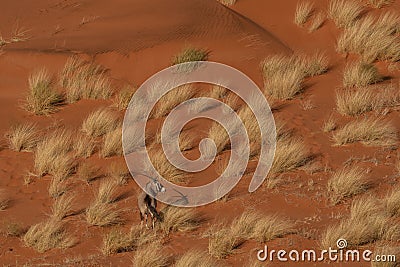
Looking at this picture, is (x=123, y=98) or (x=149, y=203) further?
(x=123, y=98)

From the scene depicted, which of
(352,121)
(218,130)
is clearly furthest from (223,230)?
(352,121)

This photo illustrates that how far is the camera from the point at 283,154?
41.0ft

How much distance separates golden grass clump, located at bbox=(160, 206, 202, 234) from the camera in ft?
34.0

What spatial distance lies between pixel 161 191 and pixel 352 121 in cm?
511

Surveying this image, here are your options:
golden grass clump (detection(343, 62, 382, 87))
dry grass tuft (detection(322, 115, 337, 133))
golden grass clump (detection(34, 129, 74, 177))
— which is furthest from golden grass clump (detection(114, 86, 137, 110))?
golden grass clump (detection(343, 62, 382, 87))

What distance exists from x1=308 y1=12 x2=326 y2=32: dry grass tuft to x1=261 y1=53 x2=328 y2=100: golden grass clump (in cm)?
159

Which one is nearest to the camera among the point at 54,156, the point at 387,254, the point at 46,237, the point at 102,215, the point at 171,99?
the point at 387,254

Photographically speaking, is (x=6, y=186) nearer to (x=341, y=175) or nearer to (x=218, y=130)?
(x=218, y=130)

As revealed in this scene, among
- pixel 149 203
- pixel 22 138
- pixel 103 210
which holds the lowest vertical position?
pixel 103 210

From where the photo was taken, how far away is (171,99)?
1490 centimetres

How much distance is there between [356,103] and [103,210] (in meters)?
6.29

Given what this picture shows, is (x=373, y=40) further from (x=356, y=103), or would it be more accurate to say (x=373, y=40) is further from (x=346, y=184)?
(x=346, y=184)

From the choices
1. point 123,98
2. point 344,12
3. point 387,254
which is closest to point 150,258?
point 387,254

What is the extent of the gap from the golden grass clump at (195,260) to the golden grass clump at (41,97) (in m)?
6.09
